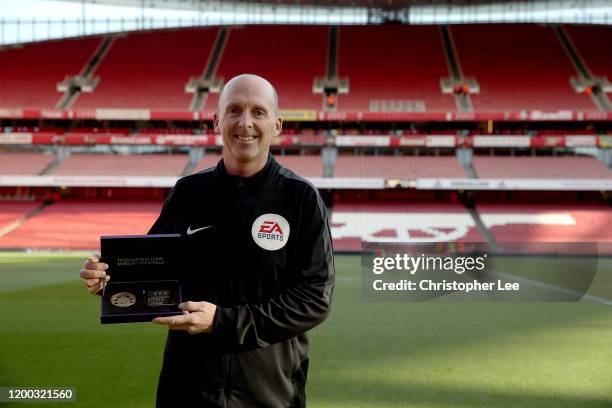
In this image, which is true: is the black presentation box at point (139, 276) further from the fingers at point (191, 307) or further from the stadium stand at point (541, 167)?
the stadium stand at point (541, 167)

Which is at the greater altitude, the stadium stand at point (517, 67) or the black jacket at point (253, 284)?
the stadium stand at point (517, 67)

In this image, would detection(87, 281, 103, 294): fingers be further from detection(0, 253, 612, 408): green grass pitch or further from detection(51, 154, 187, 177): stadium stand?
detection(51, 154, 187, 177): stadium stand

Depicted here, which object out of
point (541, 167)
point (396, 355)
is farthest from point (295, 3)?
point (396, 355)

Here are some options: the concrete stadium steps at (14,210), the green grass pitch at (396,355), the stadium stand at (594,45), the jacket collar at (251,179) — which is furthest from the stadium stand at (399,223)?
the jacket collar at (251,179)

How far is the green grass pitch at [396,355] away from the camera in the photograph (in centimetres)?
551

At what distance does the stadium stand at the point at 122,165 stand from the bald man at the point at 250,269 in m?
37.6

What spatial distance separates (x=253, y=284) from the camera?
2.33m

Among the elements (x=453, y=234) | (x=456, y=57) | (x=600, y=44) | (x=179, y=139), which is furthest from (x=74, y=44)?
(x=600, y=44)

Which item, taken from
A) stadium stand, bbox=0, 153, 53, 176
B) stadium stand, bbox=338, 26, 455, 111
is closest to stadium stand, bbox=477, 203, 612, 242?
stadium stand, bbox=338, 26, 455, 111

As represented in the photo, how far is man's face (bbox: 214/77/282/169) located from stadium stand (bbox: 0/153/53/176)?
40.8 metres

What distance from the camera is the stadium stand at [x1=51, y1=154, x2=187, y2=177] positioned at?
128 ft

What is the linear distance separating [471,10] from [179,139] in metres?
29.0

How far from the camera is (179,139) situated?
41219mm

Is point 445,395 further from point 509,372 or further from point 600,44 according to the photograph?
point 600,44
